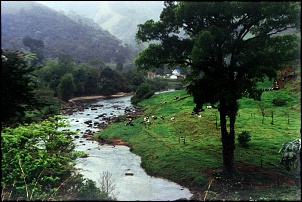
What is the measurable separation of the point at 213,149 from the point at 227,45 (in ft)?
38.7

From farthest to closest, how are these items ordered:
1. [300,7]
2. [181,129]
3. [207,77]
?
[181,129], [207,77], [300,7]

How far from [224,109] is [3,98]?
1284 centimetres

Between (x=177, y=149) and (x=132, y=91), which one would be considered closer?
(x=177, y=149)

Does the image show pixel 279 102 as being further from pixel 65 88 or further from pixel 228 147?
pixel 65 88

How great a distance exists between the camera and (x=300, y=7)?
54.1 ft

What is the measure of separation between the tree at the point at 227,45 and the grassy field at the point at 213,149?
7.71 ft

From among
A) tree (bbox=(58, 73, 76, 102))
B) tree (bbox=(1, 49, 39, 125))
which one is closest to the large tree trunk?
tree (bbox=(1, 49, 39, 125))

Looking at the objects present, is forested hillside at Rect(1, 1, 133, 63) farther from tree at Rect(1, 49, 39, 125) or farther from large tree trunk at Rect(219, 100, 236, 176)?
tree at Rect(1, 49, 39, 125)

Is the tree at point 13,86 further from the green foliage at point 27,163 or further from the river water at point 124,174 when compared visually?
the river water at point 124,174

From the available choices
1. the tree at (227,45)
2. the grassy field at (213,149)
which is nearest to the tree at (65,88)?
the grassy field at (213,149)

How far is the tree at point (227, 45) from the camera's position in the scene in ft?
56.5

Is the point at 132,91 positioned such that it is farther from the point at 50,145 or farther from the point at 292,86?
the point at 50,145

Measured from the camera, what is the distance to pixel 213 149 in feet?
90.2

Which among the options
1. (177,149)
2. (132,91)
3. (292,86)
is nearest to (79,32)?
(132,91)
